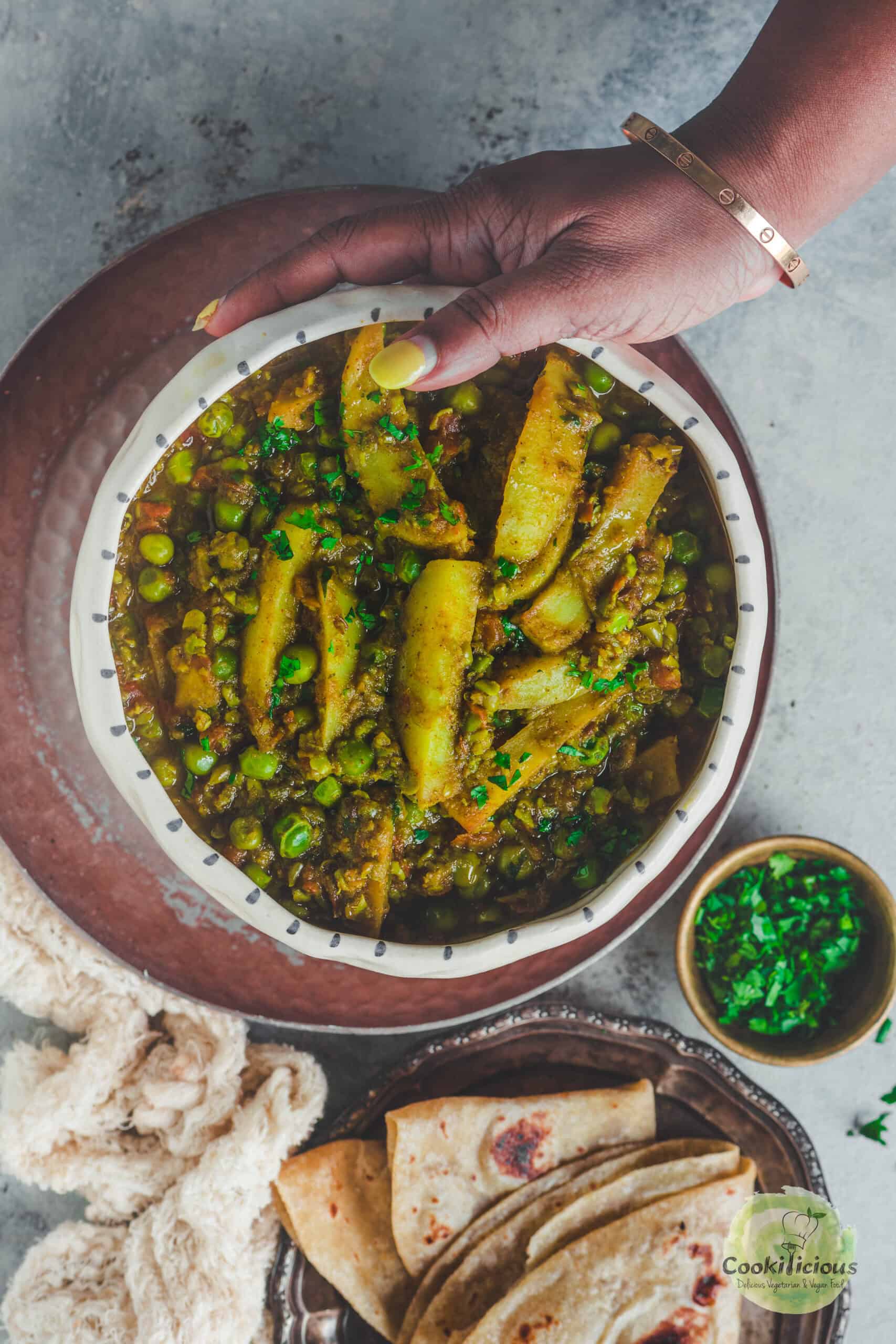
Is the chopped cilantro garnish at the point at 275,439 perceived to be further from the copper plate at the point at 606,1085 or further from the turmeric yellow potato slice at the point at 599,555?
the copper plate at the point at 606,1085

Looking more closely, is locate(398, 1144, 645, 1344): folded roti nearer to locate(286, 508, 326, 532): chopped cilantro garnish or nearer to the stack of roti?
the stack of roti

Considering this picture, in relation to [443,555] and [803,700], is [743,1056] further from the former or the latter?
[443,555]

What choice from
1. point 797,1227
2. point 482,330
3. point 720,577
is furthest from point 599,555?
point 797,1227

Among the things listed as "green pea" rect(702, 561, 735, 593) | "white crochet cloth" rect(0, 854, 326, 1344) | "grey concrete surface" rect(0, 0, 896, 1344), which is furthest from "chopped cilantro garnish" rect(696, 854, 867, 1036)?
"white crochet cloth" rect(0, 854, 326, 1344)

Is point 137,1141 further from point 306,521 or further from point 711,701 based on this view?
point 711,701

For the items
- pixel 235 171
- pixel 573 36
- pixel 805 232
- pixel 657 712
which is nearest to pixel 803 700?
pixel 657 712

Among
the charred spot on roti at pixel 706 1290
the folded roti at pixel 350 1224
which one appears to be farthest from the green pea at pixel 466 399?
the charred spot on roti at pixel 706 1290
